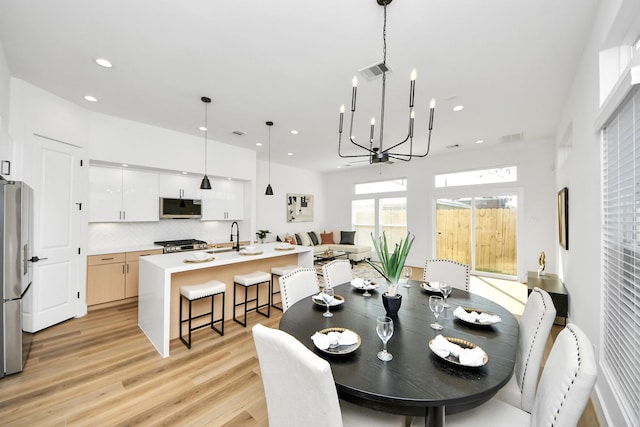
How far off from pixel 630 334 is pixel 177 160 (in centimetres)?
558

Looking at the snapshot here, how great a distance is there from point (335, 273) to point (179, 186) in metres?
3.76

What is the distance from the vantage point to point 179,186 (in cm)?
487

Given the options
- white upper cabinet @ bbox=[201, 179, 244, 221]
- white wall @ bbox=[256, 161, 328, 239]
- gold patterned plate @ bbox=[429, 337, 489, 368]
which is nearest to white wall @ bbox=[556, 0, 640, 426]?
gold patterned plate @ bbox=[429, 337, 489, 368]

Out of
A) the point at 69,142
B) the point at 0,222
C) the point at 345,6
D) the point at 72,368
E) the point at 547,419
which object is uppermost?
the point at 345,6

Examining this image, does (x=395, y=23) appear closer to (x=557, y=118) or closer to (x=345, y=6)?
(x=345, y=6)

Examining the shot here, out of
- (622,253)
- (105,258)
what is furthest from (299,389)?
(105,258)

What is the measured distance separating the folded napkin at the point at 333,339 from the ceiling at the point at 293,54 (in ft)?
7.27

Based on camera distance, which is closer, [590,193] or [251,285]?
[590,193]

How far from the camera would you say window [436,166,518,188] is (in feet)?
18.3

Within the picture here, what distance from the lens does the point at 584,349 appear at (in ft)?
2.99

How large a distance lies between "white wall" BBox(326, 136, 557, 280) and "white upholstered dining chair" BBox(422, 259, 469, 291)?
12.1ft

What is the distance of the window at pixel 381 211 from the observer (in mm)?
7367

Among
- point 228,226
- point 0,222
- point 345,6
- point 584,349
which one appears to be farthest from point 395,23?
point 228,226

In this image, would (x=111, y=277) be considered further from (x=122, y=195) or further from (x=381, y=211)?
(x=381, y=211)
